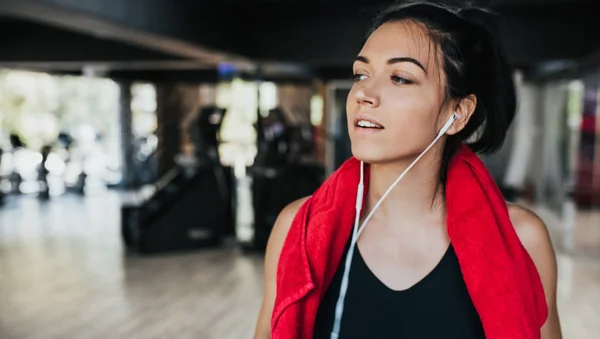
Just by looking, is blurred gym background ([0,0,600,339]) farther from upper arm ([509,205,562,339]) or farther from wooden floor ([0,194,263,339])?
upper arm ([509,205,562,339])

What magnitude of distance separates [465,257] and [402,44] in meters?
0.38

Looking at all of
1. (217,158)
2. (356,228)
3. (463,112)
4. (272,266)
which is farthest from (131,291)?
(463,112)

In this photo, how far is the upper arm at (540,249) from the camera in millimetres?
1209

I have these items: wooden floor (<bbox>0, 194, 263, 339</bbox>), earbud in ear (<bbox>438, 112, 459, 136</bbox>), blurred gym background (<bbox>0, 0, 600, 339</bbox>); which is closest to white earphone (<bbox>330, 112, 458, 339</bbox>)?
earbud in ear (<bbox>438, 112, 459, 136</bbox>)

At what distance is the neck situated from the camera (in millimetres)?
1249

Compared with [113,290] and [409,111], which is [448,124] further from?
[113,290]

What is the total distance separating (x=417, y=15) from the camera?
1.22m

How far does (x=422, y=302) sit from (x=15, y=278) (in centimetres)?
573

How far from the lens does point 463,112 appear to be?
1.23 m

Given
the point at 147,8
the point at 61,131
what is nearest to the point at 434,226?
the point at 147,8

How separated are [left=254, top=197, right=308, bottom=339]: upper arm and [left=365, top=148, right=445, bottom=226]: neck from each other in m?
0.16

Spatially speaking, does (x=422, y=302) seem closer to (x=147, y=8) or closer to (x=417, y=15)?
(x=417, y=15)

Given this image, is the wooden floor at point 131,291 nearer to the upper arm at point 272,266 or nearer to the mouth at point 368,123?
the upper arm at point 272,266

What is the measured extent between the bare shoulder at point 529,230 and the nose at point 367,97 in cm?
33
